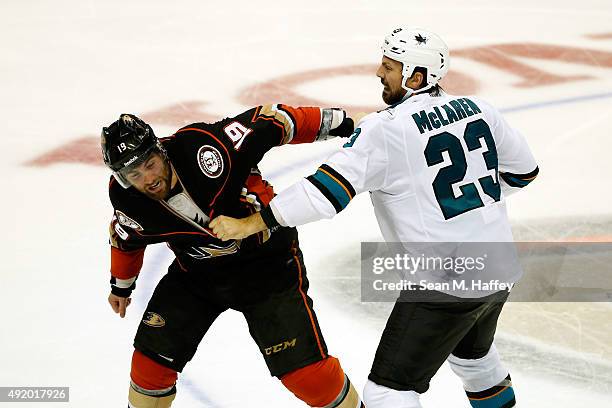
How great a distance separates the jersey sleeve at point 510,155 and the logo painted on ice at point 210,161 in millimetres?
917

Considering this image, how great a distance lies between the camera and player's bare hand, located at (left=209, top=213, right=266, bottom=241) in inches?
128

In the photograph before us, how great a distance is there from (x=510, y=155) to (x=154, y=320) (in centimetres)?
137

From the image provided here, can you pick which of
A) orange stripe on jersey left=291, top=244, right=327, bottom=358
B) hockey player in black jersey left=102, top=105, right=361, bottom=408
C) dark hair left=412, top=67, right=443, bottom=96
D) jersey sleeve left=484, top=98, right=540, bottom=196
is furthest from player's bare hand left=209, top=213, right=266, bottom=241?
jersey sleeve left=484, top=98, right=540, bottom=196

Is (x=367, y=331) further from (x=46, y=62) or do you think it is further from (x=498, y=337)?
(x=46, y=62)

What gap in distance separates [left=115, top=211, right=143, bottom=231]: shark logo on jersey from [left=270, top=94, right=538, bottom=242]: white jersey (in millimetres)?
570

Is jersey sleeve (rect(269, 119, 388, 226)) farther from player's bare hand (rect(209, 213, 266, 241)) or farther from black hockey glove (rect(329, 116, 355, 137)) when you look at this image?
black hockey glove (rect(329, 116, 355, 137))

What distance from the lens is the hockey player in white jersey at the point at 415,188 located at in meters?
3.18

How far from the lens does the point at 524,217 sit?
5.45 meters

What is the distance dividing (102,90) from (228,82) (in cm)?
89
